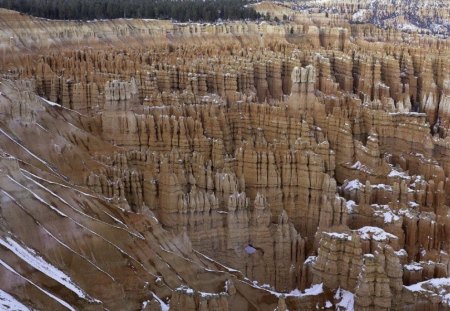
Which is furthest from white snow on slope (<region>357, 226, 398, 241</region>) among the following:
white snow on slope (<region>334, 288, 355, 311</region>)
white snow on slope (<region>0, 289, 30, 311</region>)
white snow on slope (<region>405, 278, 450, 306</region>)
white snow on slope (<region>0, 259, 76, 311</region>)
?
white snow on slope (<region>0, 289, 30, 311</region>)

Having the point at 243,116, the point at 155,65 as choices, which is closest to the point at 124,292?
the point at 243,116

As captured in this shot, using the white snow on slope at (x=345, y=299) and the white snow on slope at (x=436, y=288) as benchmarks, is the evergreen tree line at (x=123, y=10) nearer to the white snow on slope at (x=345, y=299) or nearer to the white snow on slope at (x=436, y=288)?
the white snow on slope at (x=345, y=299)

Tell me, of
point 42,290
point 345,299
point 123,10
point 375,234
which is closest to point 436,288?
point 345,299

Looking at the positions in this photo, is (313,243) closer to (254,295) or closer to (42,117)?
(254,295)

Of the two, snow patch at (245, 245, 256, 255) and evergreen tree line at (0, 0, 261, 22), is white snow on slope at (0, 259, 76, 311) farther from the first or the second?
evergreen tree line at (0, 0, 261, 22)

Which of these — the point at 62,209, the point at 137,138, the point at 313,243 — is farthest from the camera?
the point at 137,138

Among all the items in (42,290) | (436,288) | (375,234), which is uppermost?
(42,290)

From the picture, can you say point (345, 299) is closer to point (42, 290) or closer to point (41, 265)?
point (41, 265)
